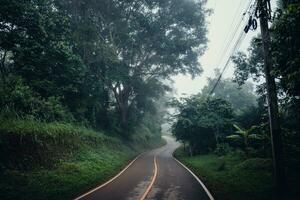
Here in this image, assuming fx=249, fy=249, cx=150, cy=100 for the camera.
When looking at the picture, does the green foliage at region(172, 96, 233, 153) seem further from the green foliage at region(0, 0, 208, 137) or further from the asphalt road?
the asphalt road

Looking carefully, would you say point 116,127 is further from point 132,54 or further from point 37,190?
point 37,190

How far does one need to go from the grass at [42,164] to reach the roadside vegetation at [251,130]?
6838 millimetres

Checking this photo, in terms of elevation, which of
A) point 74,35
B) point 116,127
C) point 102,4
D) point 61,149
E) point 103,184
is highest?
point 102,4

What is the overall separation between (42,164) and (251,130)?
16.1 metres

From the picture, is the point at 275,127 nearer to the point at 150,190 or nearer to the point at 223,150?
the point at 150,190

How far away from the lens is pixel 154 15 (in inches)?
1121

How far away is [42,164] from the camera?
13.3 m

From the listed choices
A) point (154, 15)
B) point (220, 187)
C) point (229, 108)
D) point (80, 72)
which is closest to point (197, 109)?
point (229, 108)

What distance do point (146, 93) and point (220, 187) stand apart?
2451cm

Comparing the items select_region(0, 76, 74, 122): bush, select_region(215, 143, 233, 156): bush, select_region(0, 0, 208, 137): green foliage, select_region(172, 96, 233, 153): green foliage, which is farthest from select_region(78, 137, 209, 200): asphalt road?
select_region(172, 96, 233, 153): green foliage

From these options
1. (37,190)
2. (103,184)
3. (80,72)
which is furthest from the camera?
(80,72)

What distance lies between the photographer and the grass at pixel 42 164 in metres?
10.5

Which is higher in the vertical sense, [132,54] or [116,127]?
[132,54]

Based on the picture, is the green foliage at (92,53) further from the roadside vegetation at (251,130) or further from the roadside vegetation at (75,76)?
the roadside vegetation at (251,130)
